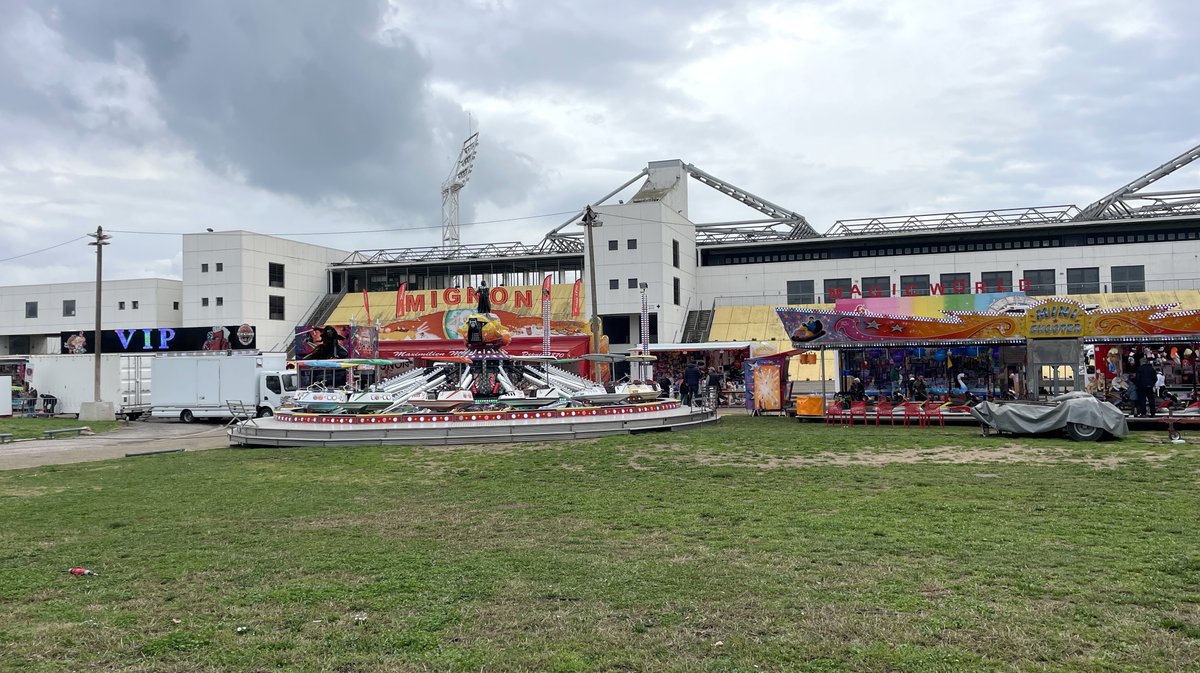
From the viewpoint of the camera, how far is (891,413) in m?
24.2

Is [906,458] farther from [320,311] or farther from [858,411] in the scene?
[320,311]

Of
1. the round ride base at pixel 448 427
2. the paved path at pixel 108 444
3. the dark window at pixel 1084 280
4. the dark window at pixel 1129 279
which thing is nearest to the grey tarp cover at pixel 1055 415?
the round ride base at pixel 448 427

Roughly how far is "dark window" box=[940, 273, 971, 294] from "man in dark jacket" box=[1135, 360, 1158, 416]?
25604 millimetres

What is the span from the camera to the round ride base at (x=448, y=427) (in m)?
20.7

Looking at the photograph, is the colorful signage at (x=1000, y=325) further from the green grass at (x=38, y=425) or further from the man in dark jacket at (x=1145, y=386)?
the green grass at (x=38, y=425)

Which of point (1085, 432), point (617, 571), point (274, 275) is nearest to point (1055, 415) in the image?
point (1085, 432)

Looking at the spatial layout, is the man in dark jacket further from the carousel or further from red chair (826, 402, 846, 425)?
the carousel

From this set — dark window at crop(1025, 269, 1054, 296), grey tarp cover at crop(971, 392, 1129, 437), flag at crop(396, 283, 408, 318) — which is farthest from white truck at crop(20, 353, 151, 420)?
dark window at crop(1025, 269, 1054, 296)

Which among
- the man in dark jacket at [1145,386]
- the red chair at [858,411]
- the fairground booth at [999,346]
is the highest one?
the fairground booth at [999,346]

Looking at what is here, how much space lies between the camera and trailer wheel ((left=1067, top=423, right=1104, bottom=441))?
1833 cm

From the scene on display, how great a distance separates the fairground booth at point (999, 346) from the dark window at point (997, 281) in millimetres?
17804

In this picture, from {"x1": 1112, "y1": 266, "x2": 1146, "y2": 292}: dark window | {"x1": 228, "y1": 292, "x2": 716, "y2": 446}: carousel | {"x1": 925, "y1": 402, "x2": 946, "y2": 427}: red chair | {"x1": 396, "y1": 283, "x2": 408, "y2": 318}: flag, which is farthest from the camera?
{"x1": 396, "y1": 283, "x2": 408, "y2": 318}: flag

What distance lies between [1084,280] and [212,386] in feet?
147

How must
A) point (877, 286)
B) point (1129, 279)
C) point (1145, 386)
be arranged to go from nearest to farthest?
point (1145, 386) → point (1129, 279) → point (877, 286)
